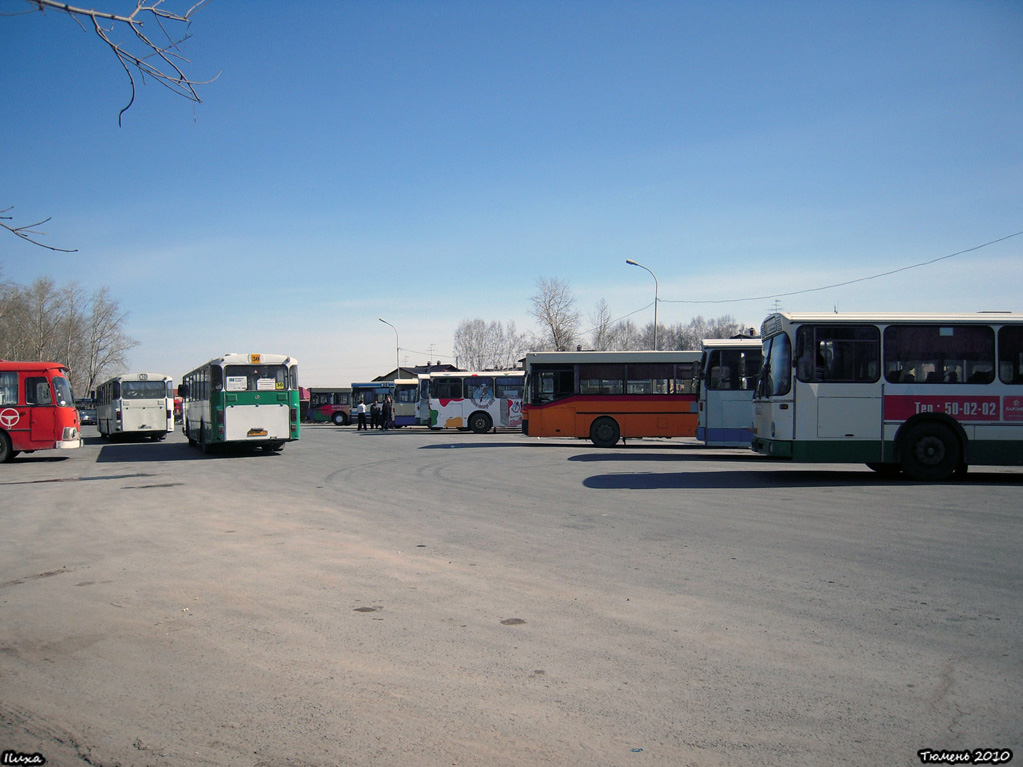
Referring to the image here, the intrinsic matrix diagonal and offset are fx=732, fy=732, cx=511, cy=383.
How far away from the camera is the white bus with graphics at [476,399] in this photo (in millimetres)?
36281

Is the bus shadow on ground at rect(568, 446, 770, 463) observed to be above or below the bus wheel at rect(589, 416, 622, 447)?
below

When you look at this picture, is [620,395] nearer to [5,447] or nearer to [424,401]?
[424,401]

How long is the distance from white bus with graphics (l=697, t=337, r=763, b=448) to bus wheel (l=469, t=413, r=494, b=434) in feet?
53.5

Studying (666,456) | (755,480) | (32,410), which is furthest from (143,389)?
(755,480)

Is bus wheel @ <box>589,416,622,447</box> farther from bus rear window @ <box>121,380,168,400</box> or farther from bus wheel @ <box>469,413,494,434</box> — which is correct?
bus rear window @ <box>121,380,168,400</box>

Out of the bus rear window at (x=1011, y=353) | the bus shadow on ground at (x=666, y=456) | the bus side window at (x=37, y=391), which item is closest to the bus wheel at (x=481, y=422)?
the bus shadow on ground at (x=666, y=456)

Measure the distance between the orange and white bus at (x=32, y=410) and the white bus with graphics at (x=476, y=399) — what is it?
1817 cm

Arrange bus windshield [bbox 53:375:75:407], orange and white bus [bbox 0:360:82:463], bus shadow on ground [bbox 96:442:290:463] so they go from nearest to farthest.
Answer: orange and white bus [bbox 0:360:82:463] → bus windshield [bbox 53:375:75:407] → bus shadow on ground [bbox 96:442:290:463]

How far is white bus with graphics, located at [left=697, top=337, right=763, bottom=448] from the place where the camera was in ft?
69.9

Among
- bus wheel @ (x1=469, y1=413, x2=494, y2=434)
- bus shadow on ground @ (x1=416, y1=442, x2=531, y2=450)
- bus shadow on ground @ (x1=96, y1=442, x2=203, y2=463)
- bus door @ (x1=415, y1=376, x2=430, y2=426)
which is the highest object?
bus door @ (x1=415, y1=376, x2=430, y2=426)

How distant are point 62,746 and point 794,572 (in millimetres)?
5969

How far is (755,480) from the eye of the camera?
14797mm

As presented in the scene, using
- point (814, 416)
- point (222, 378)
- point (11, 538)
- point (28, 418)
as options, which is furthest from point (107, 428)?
point (814, 416)

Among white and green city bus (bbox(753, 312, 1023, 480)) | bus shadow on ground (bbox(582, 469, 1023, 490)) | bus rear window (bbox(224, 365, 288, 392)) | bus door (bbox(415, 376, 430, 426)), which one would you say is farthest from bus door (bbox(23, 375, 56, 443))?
white and green city bus (bbox(753, 312, 1023, 480))
